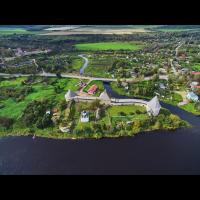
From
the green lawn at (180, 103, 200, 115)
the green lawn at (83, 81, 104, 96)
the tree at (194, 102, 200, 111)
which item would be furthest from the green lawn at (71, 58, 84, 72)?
the tree at (194, 102, 200, 111)

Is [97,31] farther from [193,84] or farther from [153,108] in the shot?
[153,108]

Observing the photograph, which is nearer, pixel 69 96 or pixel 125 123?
pixel 125 123

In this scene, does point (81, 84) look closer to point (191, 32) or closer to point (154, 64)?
point (154, 64)

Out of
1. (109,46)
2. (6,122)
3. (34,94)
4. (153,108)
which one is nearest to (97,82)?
(34,94)

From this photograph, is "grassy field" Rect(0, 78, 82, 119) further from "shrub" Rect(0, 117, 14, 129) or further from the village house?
the village house

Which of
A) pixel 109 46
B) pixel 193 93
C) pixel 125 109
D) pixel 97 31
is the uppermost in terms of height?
pixel 97 31

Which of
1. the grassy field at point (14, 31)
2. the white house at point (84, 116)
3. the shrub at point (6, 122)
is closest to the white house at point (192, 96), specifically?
the white house at point (84, 116)
